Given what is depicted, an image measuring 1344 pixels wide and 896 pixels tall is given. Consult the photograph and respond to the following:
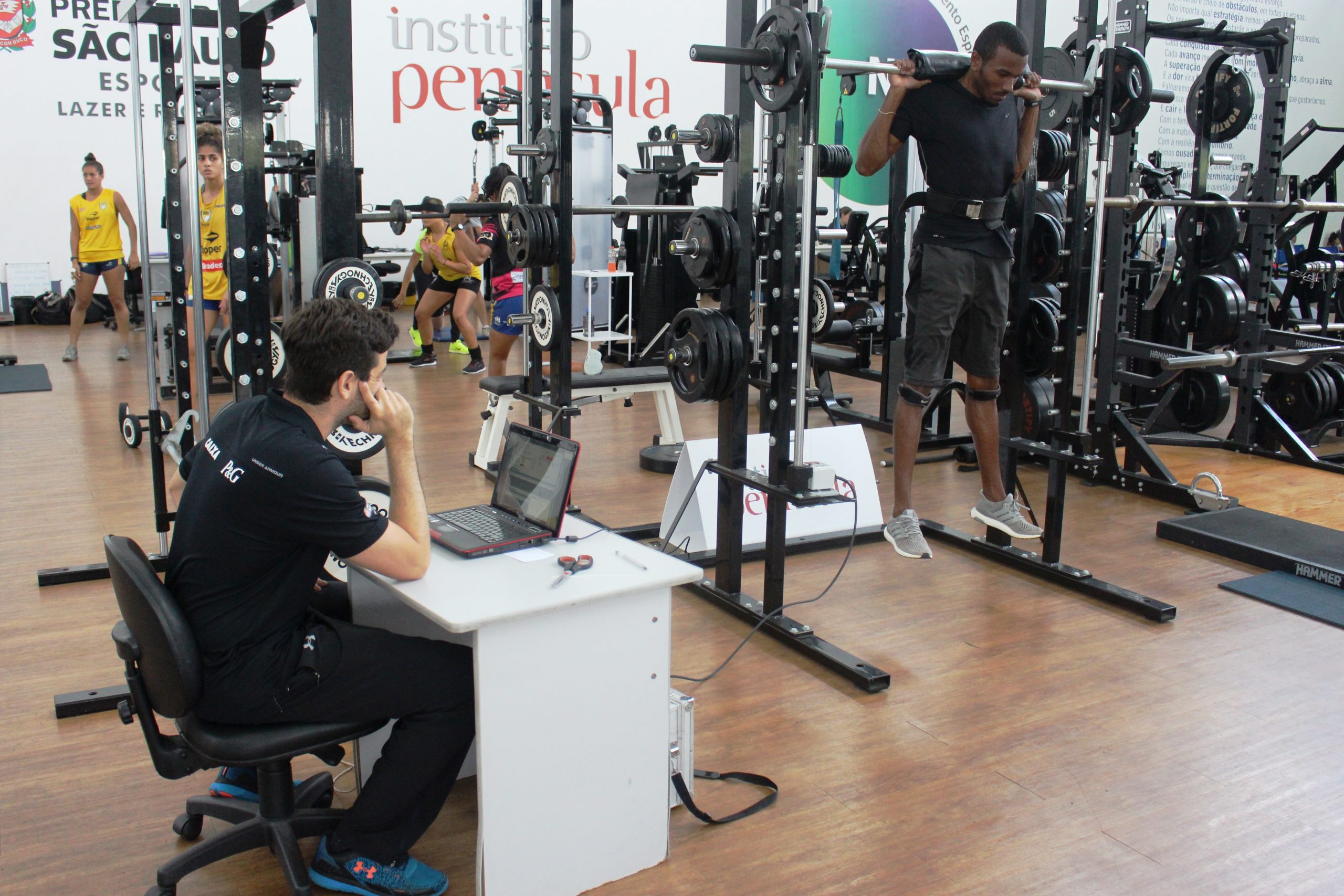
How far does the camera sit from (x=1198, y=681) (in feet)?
10.2

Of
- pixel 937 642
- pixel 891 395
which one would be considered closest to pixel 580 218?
pixel 891 395

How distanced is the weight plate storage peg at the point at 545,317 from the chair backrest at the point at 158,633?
2.23m

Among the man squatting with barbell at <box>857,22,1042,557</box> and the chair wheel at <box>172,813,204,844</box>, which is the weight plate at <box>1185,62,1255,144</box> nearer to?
the man squatting with barbell at <box>857,22,1042,557</box>

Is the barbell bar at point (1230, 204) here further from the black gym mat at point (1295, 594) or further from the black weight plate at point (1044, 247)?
the black gym mat at point (1295, 594)

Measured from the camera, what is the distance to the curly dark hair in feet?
6.34

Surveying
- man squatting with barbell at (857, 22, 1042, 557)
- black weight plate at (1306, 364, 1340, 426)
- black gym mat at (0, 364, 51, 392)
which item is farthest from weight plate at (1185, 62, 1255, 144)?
black gym mat at (0, 364, 51, 392)

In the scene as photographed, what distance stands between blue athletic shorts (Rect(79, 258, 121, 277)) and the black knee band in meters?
6.82

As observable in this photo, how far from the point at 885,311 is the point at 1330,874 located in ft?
12.7

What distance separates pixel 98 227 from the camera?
811 centimetres

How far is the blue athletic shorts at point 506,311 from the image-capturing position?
538 centimetres

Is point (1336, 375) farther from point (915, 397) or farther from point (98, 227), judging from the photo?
point (98, 227)

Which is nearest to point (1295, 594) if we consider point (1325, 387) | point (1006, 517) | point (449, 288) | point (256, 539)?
point (1006, 517)

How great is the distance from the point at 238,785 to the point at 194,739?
0.44 metres

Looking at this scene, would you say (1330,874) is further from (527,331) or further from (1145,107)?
(527,331)
